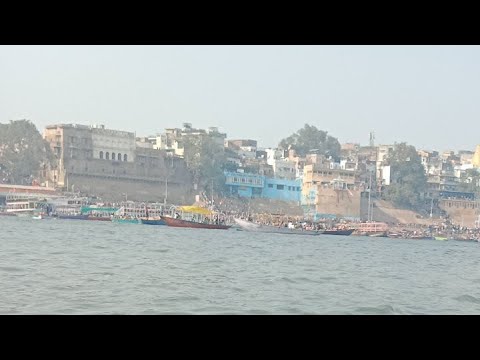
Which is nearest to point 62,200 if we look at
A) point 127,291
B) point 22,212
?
point 22,212

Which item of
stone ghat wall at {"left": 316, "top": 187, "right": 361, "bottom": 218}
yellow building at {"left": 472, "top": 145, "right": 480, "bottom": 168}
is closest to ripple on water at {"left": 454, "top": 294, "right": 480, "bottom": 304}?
stone ghat wall at {"left": 316, "top": 187, "right": 361, "bottom": 218}

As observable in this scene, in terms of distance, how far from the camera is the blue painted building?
30625mm

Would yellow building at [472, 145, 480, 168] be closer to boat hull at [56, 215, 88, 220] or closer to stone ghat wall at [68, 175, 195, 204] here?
stone ghat wall at [68, 175, 195, 204]

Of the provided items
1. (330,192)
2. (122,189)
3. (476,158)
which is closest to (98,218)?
(122,189)

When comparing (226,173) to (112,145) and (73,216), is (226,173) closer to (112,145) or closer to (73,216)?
(112,145)

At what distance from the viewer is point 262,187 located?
30859 mm

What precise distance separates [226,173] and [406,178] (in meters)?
7.18

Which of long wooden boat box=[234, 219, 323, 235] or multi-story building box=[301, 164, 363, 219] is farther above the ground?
multi-story building box=[301, 164, 363, 219]

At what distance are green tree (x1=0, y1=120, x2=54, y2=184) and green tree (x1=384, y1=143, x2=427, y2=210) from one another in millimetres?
12821
